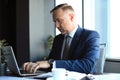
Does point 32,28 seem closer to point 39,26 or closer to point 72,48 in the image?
point 39,26

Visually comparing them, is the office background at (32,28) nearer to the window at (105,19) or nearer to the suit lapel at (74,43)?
the window at (105,19)

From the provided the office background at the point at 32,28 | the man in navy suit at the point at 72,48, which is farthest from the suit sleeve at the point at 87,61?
the office background at the point at 32,28

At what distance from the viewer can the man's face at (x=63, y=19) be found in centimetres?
239

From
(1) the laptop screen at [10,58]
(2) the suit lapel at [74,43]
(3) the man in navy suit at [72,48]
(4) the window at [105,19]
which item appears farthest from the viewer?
(4) the window at [105,19]

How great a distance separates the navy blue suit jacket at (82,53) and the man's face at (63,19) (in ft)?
0.34

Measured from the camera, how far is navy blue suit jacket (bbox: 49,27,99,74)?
83.3 inches

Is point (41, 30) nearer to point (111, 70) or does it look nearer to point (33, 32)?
point (33, 32)

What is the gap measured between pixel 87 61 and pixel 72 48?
9.7 inches

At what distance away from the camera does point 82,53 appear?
7.47 feet

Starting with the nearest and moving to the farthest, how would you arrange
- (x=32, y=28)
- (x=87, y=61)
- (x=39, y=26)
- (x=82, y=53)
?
(x=87, y=61) → (x=82, y=53) → (x=32, y=28) → (x=39, y=26)

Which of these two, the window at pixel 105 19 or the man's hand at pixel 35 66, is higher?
the window at pixel 105 19

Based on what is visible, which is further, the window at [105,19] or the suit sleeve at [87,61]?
the window at [105,19]

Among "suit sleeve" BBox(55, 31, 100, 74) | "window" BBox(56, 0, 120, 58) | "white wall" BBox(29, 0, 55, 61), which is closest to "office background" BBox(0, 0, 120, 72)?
"white wall" BBox(29, 0, 55, 61)

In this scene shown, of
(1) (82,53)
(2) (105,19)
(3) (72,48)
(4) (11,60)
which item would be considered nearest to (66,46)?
(3) (72,48)
